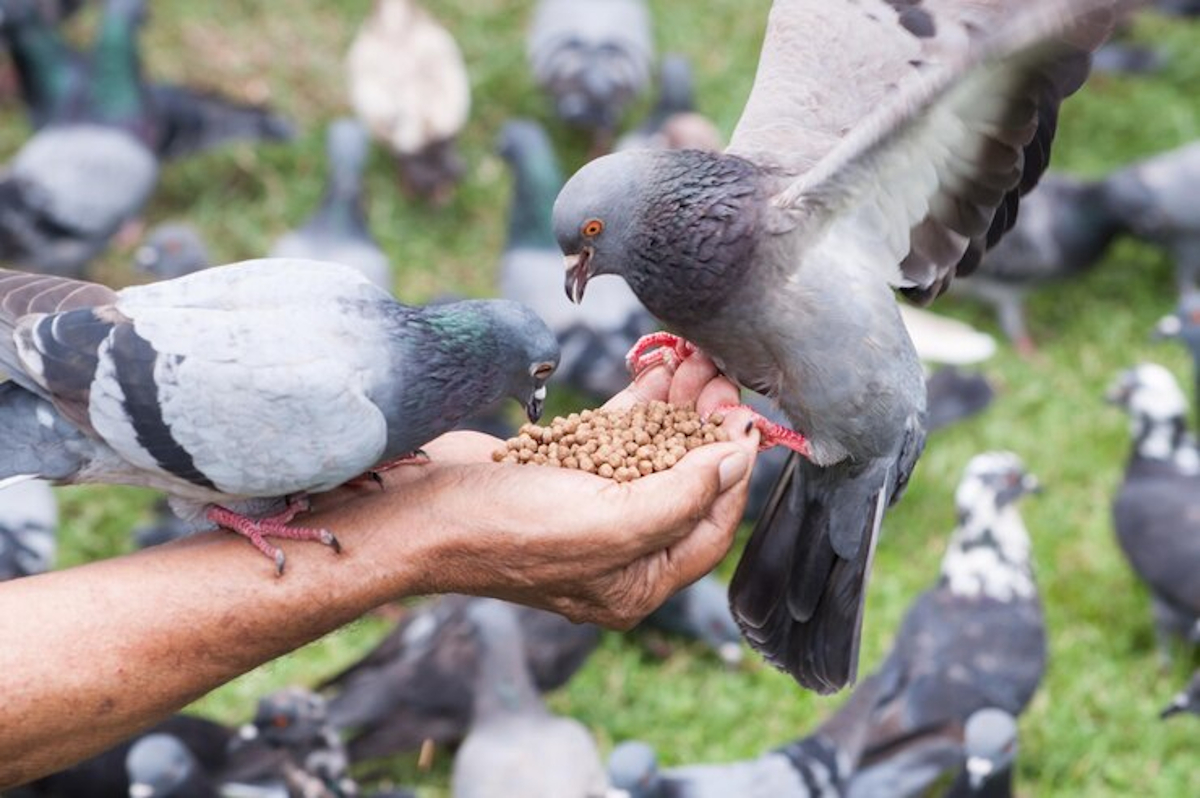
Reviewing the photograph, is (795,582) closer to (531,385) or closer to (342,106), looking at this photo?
(531,385)

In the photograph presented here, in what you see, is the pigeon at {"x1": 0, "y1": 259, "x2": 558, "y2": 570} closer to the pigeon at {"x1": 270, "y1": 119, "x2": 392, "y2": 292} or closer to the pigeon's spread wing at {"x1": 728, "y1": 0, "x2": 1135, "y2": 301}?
the pigeon's spread wing at {"x1": 728, "y1": 0, "x2": 1135, "y2": 301}

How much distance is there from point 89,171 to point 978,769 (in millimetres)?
5112

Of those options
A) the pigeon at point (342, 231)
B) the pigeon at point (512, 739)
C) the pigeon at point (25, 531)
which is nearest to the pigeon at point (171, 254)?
the pigeon at point (342, 231)

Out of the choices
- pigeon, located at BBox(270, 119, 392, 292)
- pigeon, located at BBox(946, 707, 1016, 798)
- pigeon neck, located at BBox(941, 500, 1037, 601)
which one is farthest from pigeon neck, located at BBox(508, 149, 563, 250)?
pigeon, located at BBox(946, 707, 1016, 798)

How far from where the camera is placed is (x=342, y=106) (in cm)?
991

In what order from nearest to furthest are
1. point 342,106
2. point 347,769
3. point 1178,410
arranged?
1. point 347,769
2. point 1178,410
3. point 342,106

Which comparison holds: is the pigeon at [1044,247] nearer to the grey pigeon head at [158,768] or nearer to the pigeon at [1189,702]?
the pigeon at [1189,702]

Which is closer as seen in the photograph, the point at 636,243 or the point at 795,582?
the point at 636,243

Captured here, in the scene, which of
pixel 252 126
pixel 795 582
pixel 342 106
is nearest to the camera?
pixel 795 582

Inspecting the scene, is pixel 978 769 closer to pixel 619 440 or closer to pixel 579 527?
pixel 619 440

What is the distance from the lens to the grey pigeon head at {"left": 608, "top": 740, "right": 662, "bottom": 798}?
5.37 metres

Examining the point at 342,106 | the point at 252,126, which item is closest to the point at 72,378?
the point at 252,126

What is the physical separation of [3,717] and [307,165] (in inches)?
249

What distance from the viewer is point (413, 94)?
29.8 ft
